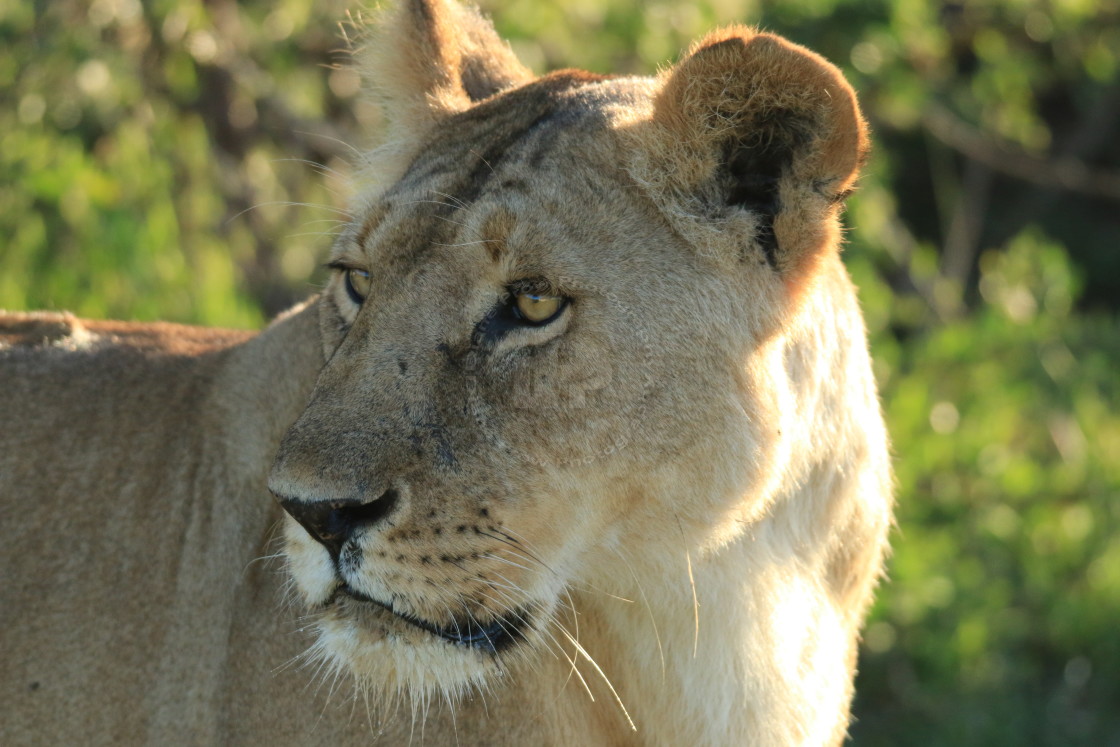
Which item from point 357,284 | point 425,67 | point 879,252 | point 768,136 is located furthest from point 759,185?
point 879,252

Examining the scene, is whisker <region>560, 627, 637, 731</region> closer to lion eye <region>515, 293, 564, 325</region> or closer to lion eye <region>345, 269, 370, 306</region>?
lion eye <region>515, 293, 564, 325</region>

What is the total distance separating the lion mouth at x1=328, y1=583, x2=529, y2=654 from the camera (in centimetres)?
216

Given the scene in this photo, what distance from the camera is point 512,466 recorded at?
2.20m

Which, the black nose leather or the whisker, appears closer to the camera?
the black nose leather

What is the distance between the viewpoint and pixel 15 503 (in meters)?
2.61

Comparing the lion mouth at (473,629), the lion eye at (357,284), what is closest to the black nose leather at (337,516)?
the lion mouth at (473,629)

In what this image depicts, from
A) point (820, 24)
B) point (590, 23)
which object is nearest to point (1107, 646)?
point (820, 24)

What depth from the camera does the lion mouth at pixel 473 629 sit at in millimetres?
2156

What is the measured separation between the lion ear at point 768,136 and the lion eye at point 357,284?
25.0 inches

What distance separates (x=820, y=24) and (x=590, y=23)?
1.10 metres

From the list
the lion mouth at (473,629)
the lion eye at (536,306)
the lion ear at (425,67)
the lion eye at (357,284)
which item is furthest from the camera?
the lion ear at (425,67)

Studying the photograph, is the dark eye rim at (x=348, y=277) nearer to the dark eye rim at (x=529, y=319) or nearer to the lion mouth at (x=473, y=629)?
the dark eye rim at (x=529, y=319)

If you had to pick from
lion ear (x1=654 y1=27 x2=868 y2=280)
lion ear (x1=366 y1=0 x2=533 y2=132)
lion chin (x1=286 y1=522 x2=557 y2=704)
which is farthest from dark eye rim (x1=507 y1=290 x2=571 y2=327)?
lion ear (x1=366 y1=0 x2=533 y2=132)

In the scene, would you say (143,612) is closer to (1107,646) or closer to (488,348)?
(488,348)
